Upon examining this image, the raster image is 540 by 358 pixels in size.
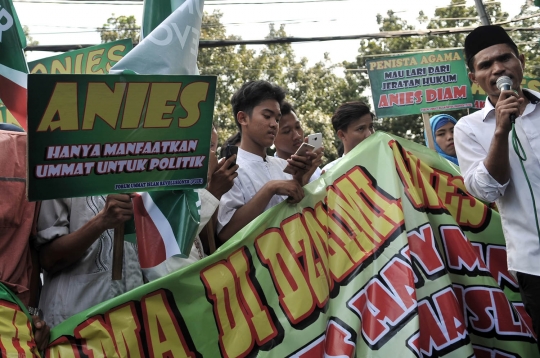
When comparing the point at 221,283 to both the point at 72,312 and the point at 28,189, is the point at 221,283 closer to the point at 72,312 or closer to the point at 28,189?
the point at 72,312

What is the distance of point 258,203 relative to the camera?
11.8ft

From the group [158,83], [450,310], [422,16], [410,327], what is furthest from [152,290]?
[422,16]

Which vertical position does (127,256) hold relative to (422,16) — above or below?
below

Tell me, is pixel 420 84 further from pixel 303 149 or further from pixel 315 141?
pixel 303 149

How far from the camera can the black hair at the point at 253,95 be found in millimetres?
4164

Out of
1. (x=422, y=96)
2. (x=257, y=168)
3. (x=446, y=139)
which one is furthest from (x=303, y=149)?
(x=422, y=96)

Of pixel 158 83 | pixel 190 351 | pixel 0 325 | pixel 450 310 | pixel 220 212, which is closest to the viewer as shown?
pixel 0 325

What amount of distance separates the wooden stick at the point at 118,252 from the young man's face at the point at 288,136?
2.35 m

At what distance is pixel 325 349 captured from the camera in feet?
9.91

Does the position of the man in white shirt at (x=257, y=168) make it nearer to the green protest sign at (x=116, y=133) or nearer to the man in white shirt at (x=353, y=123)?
the green protest sign at (x=116, y=133)

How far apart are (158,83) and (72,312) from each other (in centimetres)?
102

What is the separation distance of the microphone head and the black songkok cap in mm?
241

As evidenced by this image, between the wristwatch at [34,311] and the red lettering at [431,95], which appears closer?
the wristwatch at [34,311]

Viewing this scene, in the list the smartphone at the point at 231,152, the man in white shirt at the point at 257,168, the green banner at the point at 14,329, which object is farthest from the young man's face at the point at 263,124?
the green banner at the point at 14,329
